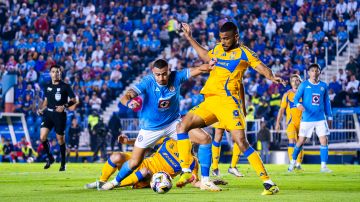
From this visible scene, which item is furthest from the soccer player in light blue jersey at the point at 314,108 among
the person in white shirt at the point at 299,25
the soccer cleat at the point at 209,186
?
the person in white shirt at the point at 299,25

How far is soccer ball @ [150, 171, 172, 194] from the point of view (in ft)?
36.6

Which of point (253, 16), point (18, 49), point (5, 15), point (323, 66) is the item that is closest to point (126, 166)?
point (323, 66)

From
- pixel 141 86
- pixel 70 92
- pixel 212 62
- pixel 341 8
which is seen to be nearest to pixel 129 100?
pixel 141 86

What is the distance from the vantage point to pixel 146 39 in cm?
3866

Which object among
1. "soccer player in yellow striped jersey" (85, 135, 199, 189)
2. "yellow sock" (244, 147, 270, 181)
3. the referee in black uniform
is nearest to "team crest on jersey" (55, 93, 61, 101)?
the referee in black uniform

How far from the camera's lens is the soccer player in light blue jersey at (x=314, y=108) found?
1986 centimetres

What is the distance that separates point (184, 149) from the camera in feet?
39.5

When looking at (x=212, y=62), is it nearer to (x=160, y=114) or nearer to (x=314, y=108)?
(x=160, y=114)

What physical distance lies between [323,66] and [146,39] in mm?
9565

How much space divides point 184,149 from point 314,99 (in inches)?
338

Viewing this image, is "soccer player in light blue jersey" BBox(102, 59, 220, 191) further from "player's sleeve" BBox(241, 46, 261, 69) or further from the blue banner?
the blue banner

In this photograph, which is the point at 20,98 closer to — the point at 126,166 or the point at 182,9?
the point at 182,9

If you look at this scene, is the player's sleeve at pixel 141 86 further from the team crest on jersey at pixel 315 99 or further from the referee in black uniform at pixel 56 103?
the team crest on jersey at pixel 315 99

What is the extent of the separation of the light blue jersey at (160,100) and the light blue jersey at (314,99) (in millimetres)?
7579
